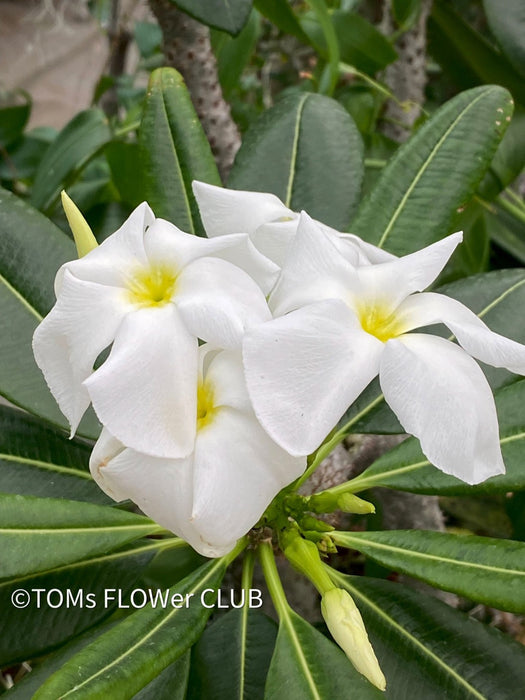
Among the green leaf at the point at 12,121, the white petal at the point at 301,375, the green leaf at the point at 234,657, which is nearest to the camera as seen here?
the white petal at the point at 301,375

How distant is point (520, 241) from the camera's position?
4.54ft

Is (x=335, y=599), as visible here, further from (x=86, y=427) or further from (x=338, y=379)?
(x=86, y=427)

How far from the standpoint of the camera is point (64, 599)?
0.66 meters

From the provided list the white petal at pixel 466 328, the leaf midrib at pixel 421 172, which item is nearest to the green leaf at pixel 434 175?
the leaf midrib at pixel 421 172

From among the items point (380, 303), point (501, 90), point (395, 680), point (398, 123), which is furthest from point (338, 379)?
point (398, 123)

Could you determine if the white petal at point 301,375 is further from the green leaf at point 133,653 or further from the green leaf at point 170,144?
the green leaf at point 170,144

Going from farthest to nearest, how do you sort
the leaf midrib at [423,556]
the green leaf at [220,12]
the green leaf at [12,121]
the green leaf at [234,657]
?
the green leaf at [12,121] → the green leaf at [220,12] → the green leaf at [234,657] → the leaf midrib at [423,556]

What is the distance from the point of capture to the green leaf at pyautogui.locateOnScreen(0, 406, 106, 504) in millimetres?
667

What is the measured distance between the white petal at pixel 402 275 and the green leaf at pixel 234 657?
348 millimetres

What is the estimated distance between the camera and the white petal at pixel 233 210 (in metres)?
0.55

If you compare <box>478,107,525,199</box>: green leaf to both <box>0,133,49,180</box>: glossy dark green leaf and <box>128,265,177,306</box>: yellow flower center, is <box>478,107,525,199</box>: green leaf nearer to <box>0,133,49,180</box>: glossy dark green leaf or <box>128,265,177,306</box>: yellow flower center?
<box>128,265,177,306</box>: yellow flower center

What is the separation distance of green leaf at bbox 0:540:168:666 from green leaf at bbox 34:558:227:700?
109mm

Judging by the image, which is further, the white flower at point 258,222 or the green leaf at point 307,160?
the green leaf at point 307,160

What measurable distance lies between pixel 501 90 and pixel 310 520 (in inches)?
20.8
